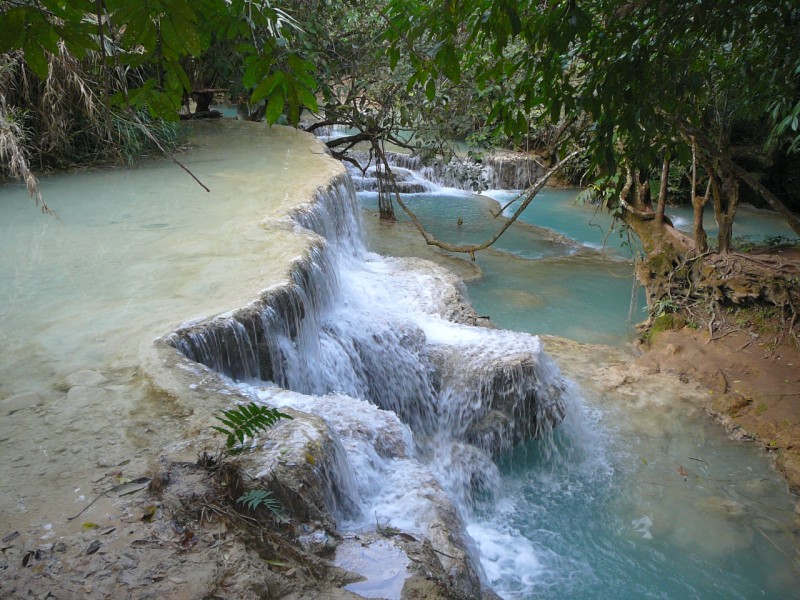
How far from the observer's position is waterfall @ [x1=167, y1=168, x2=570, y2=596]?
3426mm

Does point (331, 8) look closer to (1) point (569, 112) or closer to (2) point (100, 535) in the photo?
(1) point (569, 112)

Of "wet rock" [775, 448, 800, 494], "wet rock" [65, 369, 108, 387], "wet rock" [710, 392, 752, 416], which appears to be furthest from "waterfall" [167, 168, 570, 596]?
"wet rock" [775, 448, 800, 494]

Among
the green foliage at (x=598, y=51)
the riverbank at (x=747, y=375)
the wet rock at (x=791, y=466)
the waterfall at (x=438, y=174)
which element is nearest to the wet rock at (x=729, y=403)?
the riverbank at (x=747, y=375)

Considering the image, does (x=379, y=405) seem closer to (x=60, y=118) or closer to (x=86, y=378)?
(x=86, y=378)

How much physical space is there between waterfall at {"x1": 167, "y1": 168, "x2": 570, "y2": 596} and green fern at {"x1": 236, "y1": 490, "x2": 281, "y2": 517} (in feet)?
1.80

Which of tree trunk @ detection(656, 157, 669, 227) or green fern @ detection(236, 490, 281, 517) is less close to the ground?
tree trunk @ detection(656, 157, 669, 227)

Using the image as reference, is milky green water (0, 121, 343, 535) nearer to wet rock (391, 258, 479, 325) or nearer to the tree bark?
wet rock (391, 258, 479, 325)

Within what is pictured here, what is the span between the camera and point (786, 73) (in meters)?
4.32

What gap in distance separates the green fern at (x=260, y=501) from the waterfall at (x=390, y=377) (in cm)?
55

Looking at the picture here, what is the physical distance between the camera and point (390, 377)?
5.35 meters

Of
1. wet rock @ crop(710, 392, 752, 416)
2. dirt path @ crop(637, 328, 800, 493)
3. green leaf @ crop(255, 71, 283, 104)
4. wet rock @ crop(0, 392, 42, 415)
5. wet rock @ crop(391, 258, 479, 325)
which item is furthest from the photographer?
wet rock @ crop(391, 258, 479, 325)

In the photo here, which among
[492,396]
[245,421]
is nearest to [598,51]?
[245,421]

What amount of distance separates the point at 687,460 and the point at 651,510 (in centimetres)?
82

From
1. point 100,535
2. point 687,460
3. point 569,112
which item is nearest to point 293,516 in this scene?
point 100,535
